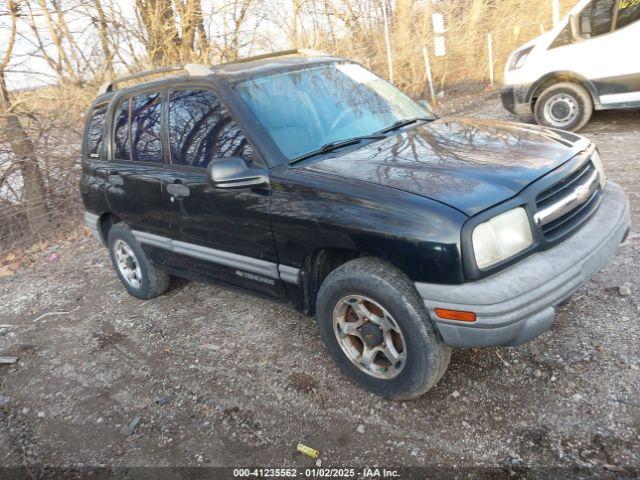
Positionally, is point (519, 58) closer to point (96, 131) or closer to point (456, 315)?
point (96, 131)

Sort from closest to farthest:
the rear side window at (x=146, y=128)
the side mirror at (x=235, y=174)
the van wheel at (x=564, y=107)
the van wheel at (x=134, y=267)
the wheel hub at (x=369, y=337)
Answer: the wheel hub at (x=369, y=337)
the side mirror at (x=235, y=174)
the rear side window at (x=146, y=128)
the van wheel at (x=134, y=267)
the van wheel at (x=564, y=107)

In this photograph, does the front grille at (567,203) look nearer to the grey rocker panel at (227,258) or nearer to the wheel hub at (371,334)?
the wheel hub at (371,334)

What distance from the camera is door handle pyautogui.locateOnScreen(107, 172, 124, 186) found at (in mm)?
4380

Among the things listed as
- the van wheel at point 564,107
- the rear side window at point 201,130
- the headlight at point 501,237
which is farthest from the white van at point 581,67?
the rear side window at point 201,130

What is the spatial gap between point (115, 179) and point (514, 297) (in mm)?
3499

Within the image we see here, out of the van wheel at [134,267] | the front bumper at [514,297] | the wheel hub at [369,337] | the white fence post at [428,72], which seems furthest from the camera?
the white fence post at [428,72]

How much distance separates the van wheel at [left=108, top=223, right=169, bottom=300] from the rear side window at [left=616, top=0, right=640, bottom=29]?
658 centimetres

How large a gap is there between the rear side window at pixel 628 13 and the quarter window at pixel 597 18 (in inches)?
4.2

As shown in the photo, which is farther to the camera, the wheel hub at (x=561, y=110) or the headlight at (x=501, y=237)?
the wheel hub at (x=561, y=110)

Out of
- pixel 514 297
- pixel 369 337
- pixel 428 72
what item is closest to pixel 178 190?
pixel 369 337

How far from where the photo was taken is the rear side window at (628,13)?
6578 mm

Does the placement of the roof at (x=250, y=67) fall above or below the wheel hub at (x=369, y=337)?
above

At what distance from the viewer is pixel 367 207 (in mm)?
2629

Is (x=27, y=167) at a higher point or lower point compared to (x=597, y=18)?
lower
